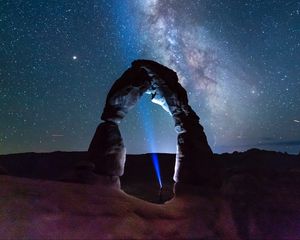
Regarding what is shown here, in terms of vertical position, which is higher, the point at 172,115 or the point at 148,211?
the point at 172,115

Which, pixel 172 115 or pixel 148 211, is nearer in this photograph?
pixel 148 211

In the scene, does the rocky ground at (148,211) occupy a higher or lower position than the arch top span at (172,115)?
lower

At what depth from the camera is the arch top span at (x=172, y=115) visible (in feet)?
47.1

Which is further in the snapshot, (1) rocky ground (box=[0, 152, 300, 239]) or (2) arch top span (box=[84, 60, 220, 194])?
(2) arch top span (box=[84, 60, 220, 194])

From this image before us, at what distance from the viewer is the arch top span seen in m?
14.4

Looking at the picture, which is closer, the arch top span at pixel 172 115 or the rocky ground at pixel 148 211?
the rocky ground at pixel 148 211

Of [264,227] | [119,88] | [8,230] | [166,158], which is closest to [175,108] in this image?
[119,88]

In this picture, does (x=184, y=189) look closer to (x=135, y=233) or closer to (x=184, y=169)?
(x=184, y=169)

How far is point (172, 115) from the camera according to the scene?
655 inches

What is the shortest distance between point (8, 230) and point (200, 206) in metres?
7.71

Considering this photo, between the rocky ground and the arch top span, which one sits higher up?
the arch top span

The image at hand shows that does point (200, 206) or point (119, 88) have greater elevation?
point (119, 88)

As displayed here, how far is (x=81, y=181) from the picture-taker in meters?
13.1


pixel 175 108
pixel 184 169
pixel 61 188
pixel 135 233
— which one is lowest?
pixel 135 233
